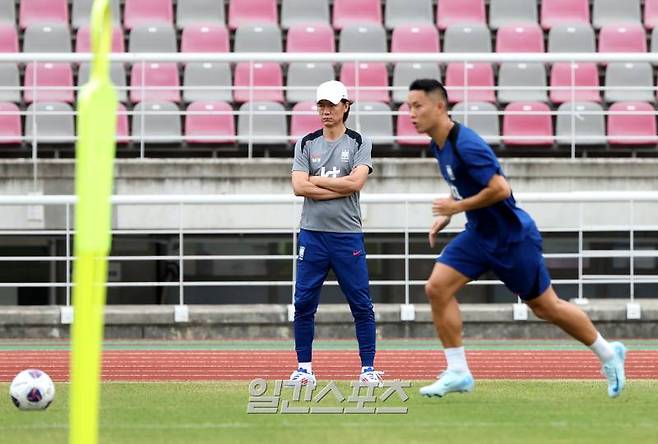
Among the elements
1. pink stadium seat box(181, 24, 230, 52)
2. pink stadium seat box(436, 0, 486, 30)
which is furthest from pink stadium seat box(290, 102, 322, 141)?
pink stadium seat box(436, 0, 486, 30)

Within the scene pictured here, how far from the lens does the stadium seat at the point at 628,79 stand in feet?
57.5

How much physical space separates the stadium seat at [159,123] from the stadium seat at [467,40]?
3885 mm

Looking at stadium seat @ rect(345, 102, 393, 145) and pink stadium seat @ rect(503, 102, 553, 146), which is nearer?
stadium seat @ rect(345, 102, 393, 145)

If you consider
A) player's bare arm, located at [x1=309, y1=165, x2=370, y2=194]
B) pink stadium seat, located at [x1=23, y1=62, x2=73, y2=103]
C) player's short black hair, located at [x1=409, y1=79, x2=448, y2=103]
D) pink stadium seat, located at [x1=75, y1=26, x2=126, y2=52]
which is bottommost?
player's bare arm, located at [x1=309, y1=165, x2=370, y2=194]

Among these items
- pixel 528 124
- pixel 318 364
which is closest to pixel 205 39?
pixel 528 124

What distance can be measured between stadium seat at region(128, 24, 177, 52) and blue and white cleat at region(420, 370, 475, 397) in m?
11.0

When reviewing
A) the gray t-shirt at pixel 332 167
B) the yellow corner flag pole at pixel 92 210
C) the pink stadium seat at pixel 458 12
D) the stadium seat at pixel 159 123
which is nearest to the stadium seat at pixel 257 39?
the stadium seat at pixel 159 123

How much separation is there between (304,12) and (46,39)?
3416mm

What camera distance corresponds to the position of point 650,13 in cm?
1903

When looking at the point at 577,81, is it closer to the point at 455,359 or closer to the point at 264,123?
the point at 264,123

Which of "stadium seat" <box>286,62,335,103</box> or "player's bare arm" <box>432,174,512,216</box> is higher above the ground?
"stadium seat" <box>286,62,335,103</box>

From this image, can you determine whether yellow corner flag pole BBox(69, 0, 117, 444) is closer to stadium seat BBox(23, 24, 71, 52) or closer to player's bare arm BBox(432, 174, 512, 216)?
player's bare arm BBox(432, 174, 512, 216)

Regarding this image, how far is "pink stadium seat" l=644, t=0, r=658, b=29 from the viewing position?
18844 mm

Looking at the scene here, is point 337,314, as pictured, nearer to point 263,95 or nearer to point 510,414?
point 263,95
